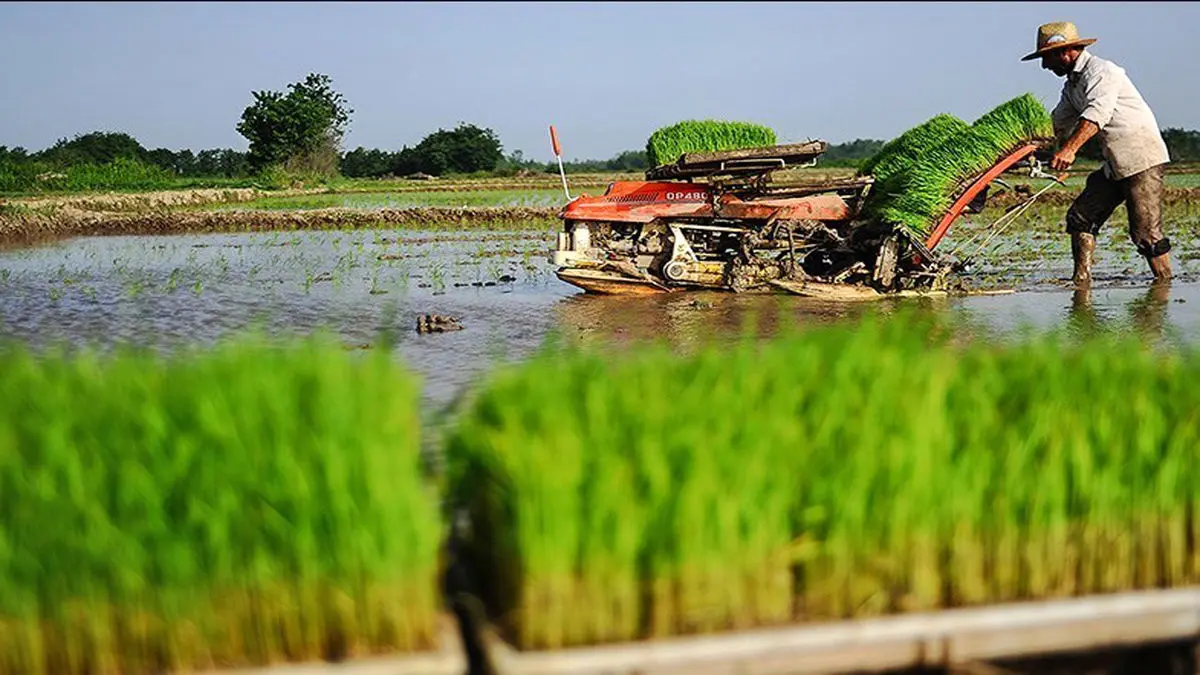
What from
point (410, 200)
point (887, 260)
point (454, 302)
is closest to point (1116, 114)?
point (887, 260)

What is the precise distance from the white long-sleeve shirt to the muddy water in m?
1.21

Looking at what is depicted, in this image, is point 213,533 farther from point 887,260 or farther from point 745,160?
point 887,260

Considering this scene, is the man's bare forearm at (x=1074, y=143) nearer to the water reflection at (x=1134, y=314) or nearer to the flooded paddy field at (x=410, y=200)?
the water reflection at (x=1134, y=314)

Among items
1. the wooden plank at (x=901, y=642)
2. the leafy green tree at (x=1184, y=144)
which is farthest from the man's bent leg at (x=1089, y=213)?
the leafy green tree at (x=1184, y=144)

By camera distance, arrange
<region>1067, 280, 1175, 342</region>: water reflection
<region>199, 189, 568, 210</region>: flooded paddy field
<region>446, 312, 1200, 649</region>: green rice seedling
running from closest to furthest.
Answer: <region>446, 312, 1200, 649</region>: green rice seedling, <region>1067, 280, 1175, 342</region>: water reflection, <region>199, 189, 568, 210</region>: flooded paddy field

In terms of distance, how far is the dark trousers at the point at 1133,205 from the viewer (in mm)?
9891

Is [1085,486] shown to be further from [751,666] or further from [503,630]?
[503,630]

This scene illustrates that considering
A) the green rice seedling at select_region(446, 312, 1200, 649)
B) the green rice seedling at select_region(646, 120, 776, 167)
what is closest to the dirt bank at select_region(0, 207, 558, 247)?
the green rice seedling at select_region(646, 120, 776, 167)

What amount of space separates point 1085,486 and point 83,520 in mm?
2472

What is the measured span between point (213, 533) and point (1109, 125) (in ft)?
30.0

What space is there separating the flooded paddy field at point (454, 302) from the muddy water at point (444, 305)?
0.02 meters

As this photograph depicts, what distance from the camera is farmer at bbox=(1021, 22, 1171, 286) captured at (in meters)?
9.52

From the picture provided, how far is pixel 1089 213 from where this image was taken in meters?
10.4

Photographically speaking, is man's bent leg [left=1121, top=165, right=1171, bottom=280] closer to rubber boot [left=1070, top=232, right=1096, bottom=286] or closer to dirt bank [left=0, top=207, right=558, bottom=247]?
rubber boot [left=1070, top=232, right=1096, bottom=286]
